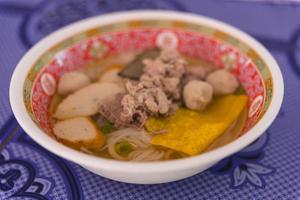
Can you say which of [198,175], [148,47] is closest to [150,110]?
[198,175]

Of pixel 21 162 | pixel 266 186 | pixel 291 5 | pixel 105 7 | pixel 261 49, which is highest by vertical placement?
pixel 291 5

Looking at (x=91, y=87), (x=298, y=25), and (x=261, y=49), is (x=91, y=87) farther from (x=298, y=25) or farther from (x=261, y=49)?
(x=298, y=25)

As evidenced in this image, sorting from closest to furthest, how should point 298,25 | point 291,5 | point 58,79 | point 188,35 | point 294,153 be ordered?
point 294,153
point 58,79
point 188,35
point 298,25
point 291,5

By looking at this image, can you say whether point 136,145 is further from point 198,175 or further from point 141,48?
point 141,48

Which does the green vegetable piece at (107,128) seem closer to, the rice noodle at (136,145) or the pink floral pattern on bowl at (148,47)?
the rice noodle at (136,145)

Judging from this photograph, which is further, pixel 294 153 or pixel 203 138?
pixel 294 153

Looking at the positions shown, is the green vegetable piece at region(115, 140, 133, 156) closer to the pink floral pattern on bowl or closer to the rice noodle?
the rice noodle

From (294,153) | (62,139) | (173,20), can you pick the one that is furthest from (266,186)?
(173,20)
